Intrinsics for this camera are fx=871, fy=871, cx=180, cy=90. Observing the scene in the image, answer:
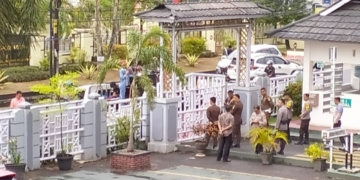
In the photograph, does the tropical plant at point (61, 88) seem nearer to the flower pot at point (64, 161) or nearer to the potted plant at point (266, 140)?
the flower pot at point (64, 161)

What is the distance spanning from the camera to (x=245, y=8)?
25.6 meters

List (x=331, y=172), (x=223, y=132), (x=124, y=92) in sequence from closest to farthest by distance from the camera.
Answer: (x=331, y=172), (x=223, y=132), (x=124, y=92)

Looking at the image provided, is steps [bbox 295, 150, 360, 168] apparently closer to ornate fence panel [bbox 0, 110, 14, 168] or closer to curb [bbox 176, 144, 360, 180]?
curb [bbox 176, 144, 360, 180]

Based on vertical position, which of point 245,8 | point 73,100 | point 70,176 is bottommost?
point 70,176

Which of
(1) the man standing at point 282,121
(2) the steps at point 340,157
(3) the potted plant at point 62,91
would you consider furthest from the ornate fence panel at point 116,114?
(2) the steps at point 340,157

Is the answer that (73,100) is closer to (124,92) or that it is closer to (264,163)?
(264,163)

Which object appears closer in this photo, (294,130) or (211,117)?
(211,117)

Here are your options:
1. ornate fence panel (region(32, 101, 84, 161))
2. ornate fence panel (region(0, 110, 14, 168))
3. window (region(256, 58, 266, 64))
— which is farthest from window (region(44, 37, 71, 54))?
ornate fence panel (region(0, 110, 14, 168))

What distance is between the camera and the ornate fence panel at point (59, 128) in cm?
2147

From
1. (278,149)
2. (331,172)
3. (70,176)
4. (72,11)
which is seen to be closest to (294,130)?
(278,149)

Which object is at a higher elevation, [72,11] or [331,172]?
[72,11]

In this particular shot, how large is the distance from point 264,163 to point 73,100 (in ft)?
17.4

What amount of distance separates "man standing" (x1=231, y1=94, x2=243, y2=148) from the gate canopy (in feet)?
7.84

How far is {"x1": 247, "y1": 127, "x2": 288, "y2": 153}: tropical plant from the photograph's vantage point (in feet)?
70.6
